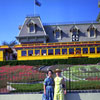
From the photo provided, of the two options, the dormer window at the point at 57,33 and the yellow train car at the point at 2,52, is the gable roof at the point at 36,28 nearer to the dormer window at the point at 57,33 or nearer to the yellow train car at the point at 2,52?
the dormer window at the point at 57,33

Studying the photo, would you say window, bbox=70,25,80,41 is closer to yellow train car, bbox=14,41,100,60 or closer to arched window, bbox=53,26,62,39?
arched window, bbox=53,26,62,39

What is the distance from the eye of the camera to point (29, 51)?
34.0m

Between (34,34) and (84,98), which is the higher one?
(34,34)

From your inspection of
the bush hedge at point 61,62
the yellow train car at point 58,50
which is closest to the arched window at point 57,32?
the yellow train car at point 58,50

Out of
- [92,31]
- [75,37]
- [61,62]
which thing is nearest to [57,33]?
[75,37]

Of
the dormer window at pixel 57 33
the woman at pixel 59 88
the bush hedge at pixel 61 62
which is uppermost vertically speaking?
the dormer window at pixel 57 33

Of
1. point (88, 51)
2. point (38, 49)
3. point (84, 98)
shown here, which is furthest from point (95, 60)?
point (84, 98)

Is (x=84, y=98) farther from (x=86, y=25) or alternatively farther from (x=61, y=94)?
(x=86, y=25)

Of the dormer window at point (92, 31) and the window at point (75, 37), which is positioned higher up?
the dormer window at point (92, 31)

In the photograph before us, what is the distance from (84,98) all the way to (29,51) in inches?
993

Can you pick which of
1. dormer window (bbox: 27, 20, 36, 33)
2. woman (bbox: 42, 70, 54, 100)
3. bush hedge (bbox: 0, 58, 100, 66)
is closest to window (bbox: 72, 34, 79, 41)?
dormer window (bbox: 27, 20, 36, 33)

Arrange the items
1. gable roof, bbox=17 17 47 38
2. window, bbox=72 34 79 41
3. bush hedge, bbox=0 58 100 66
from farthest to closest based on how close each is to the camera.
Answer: window, bbox=72 34 79 41 < gable roof, bbox=17 17 47 38 < bush hedge, bbox=0 58 100 66

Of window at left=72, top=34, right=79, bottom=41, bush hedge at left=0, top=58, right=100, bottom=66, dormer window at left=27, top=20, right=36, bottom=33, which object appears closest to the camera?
bush hedge at left=0, top=58, right=100, bottom=66

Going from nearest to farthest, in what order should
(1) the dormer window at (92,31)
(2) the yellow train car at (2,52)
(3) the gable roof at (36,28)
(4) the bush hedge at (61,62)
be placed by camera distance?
(4) the bush hedge at (61,62) < (2) the yellow train car at (2,52) < (3) the gable roof at (36,28) < (1) the dormer window at (92,31)
